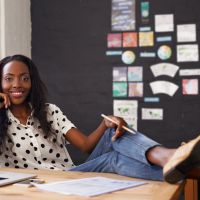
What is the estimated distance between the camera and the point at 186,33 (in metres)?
2.60

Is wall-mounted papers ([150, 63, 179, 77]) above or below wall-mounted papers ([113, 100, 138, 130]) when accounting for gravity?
above

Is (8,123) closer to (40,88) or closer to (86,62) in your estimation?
(40,88)

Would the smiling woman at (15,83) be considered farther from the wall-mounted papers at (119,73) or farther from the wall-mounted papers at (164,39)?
the wall-mounted papers at (164,39)

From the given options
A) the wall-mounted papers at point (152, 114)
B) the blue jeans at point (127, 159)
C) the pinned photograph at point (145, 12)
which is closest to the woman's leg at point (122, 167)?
the blue jeans at point (127, 159)

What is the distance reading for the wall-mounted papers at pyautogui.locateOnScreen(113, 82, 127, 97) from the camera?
9.04 ft

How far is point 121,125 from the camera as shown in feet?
5.05

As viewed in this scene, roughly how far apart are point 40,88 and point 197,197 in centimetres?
107

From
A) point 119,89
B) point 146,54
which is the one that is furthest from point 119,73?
point 146,54

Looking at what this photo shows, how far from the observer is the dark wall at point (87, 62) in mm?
2621

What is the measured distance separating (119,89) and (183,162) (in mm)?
1707

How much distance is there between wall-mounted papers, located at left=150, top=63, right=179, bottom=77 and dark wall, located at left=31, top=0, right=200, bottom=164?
0.04m

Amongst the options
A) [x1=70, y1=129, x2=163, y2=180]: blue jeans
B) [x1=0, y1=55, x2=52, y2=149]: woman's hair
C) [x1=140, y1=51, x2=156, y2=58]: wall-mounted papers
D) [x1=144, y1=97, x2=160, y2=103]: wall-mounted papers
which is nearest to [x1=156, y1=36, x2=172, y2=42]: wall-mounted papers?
[x1=140, y1=51, x2=156, y2=58]: wall-mounted papers

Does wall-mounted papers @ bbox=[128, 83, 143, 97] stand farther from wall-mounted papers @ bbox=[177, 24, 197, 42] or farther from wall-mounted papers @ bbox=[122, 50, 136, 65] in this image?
wall-mounted papers @ bbox=[177, 24, 197, 42]

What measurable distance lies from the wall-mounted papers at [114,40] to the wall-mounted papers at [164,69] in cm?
32
